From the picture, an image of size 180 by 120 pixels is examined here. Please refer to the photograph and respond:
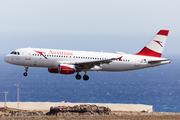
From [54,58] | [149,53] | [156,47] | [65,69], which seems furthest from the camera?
[156,47]

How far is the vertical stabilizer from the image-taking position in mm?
72625

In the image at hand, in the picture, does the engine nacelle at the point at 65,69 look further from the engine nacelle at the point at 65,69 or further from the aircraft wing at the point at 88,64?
the aircraft wing at the point at 88,64

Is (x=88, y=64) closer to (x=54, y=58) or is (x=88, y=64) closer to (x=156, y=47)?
(x=54, y=58)

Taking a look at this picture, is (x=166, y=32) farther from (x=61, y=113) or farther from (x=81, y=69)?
(x=61, y=113)

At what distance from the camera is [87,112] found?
90.1 metres

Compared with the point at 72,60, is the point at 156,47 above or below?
above

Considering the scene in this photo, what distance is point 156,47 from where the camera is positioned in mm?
73438

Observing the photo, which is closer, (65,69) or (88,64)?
(65,69)

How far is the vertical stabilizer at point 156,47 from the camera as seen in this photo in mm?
72625

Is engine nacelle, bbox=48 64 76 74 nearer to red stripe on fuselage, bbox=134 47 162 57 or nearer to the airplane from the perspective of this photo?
the airplane

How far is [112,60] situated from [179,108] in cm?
13559

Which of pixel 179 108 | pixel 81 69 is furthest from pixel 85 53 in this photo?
pixel 179 108

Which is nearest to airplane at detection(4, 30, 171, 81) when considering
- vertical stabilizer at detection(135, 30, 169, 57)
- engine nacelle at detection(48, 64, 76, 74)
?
engine nacelle at detection(48, 64, 76, 74)

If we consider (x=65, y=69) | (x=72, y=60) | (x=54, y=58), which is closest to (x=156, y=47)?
(x=72, y=60)
